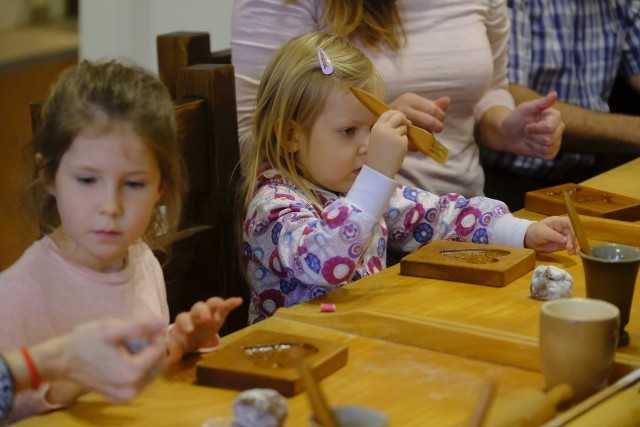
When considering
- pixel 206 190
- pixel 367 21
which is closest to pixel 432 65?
pixel 367 21

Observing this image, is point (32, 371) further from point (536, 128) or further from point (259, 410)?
point (536, 128)

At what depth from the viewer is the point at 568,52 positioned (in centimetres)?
294

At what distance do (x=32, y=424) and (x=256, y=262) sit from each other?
71 centimetres

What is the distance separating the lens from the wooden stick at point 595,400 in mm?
1187

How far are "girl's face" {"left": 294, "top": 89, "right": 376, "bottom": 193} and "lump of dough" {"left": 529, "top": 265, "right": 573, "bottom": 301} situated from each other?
387 mm

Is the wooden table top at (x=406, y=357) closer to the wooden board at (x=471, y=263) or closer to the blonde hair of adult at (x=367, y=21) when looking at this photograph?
the wooden board at (x=471, y=263)

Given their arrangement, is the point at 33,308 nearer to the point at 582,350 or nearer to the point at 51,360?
the point at 51,360

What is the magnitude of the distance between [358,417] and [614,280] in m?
0.45

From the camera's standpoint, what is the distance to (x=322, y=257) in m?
1.68

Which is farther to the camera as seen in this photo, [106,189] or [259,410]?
[106,189]

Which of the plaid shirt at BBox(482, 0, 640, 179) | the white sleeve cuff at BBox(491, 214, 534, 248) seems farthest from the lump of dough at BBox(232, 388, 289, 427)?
the plaid shirt at BBox(482, 0, 640, 179)

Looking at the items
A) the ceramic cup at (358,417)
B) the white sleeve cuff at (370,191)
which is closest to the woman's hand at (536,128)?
the white sleeve cuff at (370,191)

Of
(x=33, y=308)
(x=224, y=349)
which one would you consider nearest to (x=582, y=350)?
(x=224, y=349)

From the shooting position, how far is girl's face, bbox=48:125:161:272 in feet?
4.38
